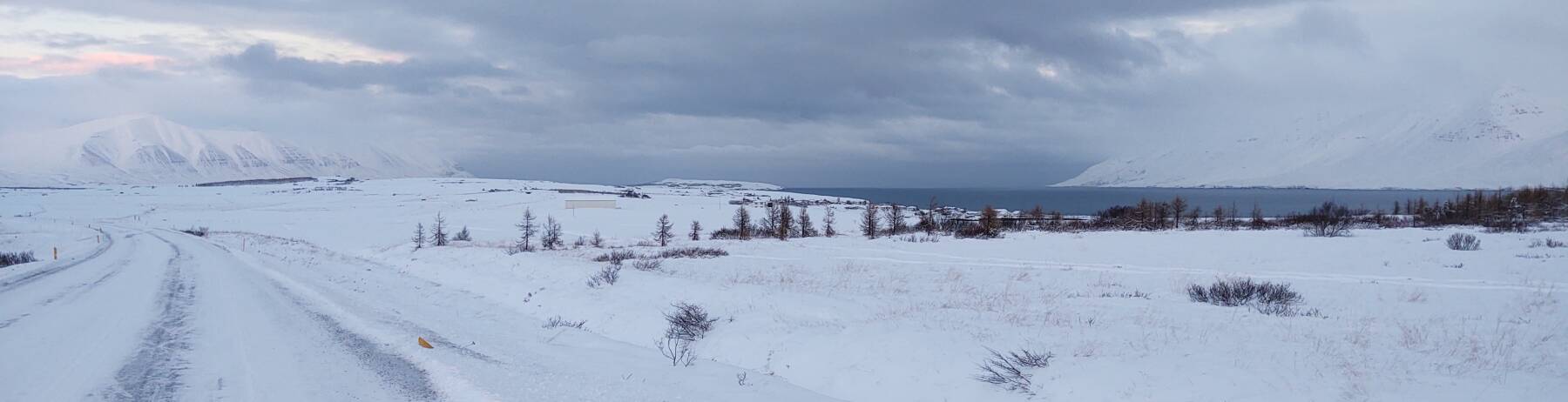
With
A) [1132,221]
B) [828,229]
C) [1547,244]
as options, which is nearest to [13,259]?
[828,229]

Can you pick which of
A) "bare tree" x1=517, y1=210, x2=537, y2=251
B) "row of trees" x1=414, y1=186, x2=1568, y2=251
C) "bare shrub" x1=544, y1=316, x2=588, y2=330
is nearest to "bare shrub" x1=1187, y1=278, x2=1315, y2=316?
"bare shrub" x1=544, y1=316, x2=588, y2=330

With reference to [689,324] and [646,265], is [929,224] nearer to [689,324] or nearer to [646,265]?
[646,265]

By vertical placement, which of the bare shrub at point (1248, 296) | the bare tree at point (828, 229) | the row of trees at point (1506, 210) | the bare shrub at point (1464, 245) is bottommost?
the bare tree at point (828, 229)

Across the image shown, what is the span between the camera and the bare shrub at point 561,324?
1331 cm

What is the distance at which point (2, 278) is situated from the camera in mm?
A: 18891

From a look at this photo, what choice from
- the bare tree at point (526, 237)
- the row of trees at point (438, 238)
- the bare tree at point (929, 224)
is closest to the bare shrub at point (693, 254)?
the bare tree at point (526, 237)

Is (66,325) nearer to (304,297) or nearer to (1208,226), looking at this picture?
(304,297)

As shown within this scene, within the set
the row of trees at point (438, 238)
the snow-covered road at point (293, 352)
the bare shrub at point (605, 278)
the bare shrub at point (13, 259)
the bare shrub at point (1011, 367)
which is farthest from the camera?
the row of trees at point (438, 238)

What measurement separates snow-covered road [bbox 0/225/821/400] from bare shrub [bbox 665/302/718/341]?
82cm

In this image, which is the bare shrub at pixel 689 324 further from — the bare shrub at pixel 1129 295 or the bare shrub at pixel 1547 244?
the bare shrub at pixel 1547 244

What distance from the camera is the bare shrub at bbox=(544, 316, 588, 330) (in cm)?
1331

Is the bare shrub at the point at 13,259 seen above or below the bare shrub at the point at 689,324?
below

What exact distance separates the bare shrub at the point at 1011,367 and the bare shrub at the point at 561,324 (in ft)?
25.0

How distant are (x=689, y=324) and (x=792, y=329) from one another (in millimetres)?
1798
